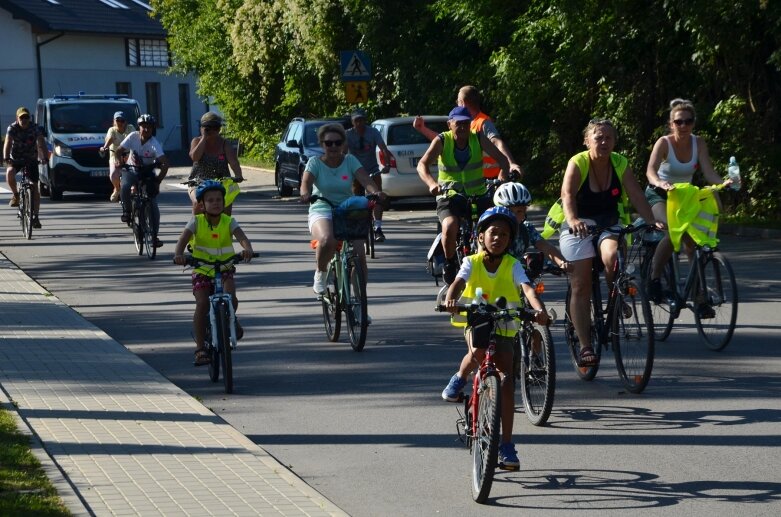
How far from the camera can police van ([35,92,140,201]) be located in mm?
29953

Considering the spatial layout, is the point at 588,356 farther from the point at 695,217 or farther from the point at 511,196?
the point at 695,217

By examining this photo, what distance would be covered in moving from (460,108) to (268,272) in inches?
200

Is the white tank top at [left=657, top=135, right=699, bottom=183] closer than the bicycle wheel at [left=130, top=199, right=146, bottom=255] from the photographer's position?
Yes

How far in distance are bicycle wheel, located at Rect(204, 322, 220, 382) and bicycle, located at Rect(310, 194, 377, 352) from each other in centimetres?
135

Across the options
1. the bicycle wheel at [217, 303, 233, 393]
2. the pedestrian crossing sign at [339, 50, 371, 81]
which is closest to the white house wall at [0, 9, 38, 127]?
the pedestrian crossing sign at [339, 50, 371, 81]

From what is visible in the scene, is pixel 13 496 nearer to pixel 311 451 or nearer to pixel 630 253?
pixel 311 451

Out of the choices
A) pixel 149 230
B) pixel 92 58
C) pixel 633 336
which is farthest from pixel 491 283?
pixel 92 58

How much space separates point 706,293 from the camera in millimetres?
10328

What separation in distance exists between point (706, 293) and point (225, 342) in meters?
3.61

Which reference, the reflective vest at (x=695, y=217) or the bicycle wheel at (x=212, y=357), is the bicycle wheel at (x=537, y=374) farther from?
the reflective vest at (x=695, y=217)

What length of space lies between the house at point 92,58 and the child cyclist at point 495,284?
52.2 metres

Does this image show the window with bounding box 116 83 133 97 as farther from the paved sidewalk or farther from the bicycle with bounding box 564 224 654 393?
the bicycle with bounding box 564 224 654 393

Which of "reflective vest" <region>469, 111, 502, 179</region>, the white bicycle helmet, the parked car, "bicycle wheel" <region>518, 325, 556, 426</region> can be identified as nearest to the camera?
"bicycle wheel" <region>518, 325, 556, 426</region>

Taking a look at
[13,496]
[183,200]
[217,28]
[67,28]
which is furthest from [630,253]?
[67,28]
